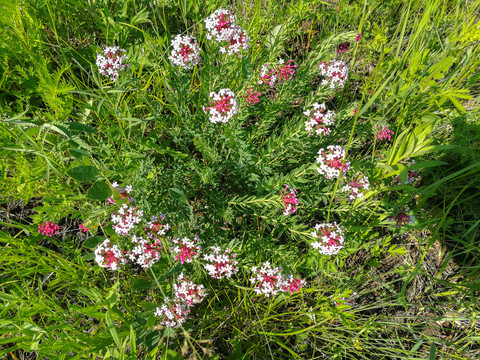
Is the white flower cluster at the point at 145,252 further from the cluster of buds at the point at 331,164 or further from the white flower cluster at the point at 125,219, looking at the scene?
the cluster of buds at the point at 331,164

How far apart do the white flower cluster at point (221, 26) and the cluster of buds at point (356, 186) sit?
5.72 feet

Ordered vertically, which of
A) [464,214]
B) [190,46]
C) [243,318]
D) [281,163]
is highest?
[190,46]

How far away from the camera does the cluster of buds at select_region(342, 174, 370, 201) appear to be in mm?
2760

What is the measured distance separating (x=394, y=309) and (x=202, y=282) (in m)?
2.30

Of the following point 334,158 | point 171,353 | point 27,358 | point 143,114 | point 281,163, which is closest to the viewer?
point 171,353

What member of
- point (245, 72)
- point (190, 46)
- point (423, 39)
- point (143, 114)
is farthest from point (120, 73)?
point (423, 39)

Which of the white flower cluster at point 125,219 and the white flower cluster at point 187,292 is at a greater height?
the white flower cluster at point 125,219

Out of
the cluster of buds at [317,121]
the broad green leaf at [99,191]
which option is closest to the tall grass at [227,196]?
the broad green leaf at [99,191]

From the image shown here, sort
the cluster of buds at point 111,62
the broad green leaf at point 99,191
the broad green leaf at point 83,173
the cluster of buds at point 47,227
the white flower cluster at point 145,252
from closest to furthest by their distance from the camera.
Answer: the broad green leaf at point 83,173 → the broad green leaf at point 99,191 → the white flower cluster at point 145,252 → the cluster of buds at point 111,62 → the cluster of buds at point 47,227

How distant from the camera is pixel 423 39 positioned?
346cm

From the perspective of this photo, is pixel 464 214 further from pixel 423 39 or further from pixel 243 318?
pixel 243 318

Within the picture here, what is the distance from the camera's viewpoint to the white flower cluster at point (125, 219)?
96.1 inches

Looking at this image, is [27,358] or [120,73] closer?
[120,73]

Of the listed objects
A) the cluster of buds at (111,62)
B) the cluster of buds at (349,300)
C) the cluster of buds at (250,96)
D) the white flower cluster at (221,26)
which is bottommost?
the cluster of buds at (349,300)
